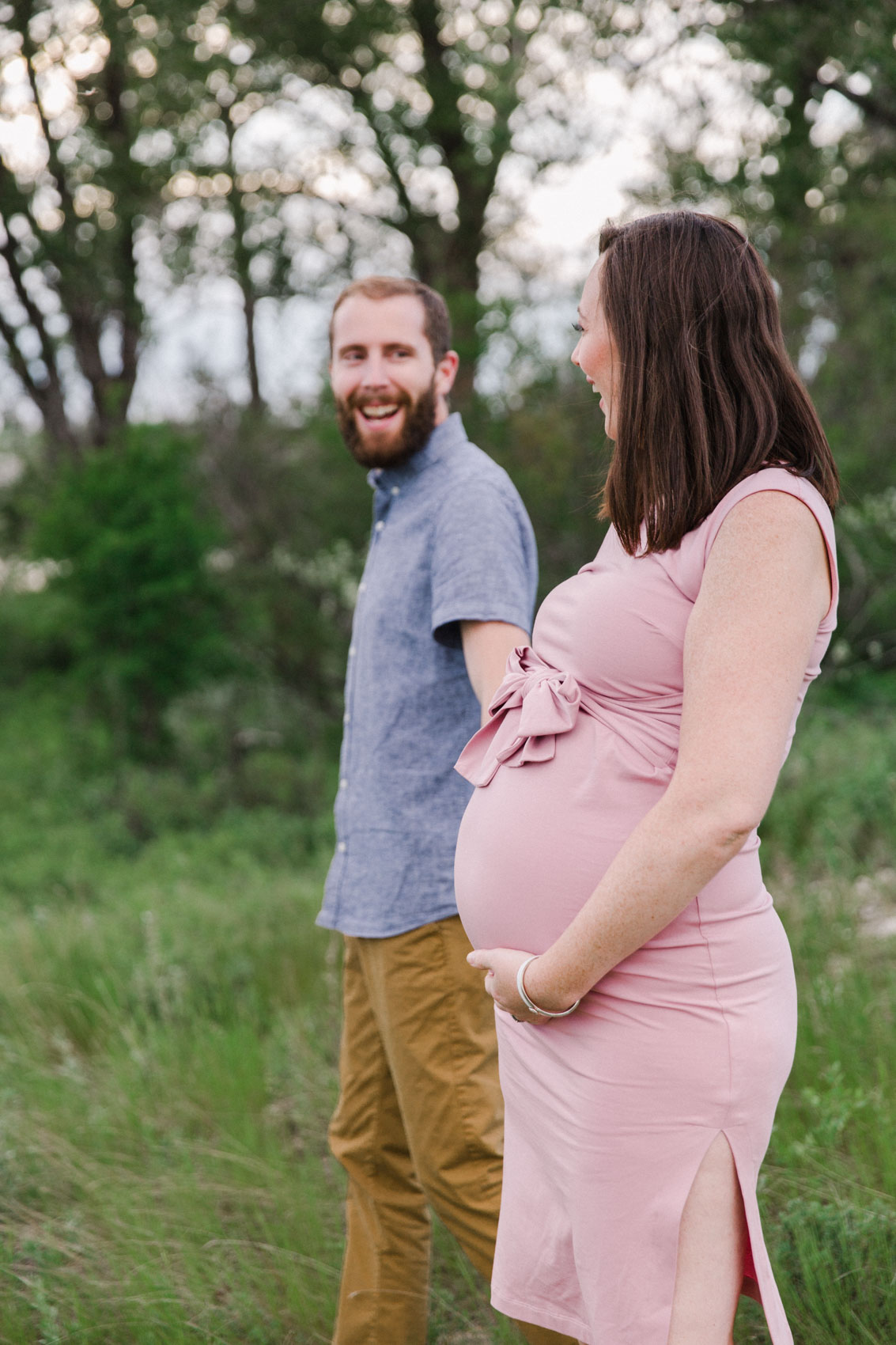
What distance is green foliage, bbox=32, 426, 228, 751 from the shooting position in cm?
961

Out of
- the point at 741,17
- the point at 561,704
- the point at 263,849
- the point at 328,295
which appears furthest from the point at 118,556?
the point at 561,704

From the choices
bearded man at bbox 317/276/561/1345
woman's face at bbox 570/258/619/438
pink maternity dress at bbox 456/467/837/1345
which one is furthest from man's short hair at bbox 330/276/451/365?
pink maternity dress at bbox 456/467/837/1345

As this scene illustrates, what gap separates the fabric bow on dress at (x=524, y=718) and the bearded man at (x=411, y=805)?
1.21ft

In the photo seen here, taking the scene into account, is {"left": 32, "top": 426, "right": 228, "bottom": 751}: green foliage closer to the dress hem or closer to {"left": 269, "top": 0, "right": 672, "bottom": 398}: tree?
{"left": 269, "top": 0, "right": 672, "bottom": 398}: tree

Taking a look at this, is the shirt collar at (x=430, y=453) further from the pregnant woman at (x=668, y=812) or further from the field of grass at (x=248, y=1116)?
the field of grass at (x=248, y=1116)

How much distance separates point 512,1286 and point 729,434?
1.21 meters

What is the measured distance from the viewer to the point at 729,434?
1.41m

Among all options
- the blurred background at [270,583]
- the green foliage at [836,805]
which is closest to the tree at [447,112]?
the blurred background at [270,583]

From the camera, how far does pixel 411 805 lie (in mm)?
2309

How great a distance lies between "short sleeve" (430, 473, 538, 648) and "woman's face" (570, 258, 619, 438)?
650mm

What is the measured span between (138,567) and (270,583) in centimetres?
117

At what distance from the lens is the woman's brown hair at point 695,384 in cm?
142

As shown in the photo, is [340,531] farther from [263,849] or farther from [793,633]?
[793,633]

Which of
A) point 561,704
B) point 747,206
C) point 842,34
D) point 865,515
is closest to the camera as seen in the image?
point 561,704
